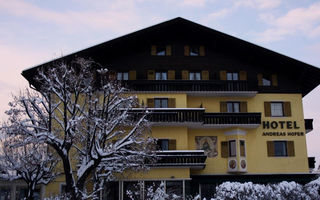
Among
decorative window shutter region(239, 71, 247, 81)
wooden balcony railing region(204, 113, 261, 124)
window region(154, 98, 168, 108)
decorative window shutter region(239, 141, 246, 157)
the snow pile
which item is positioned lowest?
the snow pile

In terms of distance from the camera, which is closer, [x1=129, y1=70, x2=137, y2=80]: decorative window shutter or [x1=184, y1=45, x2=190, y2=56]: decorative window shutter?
[x1=129, y1=70, x2=137, y2=80]: decorative window shutter

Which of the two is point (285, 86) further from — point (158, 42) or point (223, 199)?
point (223, 199)

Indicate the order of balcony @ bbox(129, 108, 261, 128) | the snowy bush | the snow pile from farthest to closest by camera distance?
balcony @ bbox(129, 108, 261, 128)
the snowy bush
the snow pile

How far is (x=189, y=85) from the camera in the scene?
30969 millimetres

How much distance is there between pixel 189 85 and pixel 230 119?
13.3 ft

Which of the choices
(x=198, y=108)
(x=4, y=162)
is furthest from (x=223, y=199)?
(x=4, y=162)

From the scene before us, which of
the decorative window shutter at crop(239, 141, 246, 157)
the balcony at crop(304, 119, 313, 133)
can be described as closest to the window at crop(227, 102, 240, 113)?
the decorative window shutter at crop(239, 141, 246, 157)

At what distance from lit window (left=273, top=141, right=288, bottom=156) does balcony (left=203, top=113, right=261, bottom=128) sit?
2.67 metres

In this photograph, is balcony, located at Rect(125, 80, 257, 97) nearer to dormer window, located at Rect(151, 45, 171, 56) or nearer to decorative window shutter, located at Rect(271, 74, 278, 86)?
decorative window shutter, located at Rect(271, 74, 278, 86)

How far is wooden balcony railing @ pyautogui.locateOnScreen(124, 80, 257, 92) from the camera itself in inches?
1197

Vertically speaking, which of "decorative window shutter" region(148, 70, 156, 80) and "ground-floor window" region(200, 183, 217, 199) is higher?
"decorative window shutter" region(148, 70, 156, 80)

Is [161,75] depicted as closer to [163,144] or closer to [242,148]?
[163,144]

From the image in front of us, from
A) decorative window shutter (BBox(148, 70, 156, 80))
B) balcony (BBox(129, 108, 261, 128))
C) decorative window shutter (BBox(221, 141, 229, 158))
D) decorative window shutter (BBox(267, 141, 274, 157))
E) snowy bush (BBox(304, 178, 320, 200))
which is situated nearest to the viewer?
snowy bush (BBox(304, 178, 320, 200))

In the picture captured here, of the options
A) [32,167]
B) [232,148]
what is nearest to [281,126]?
[232,148]
